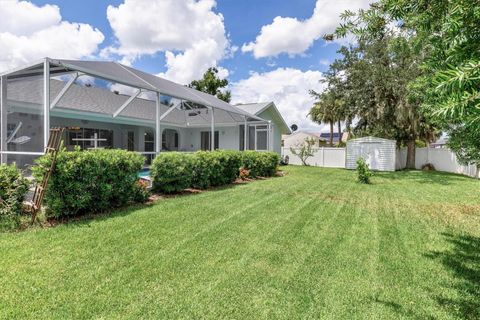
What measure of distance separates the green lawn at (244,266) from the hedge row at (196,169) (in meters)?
1.79

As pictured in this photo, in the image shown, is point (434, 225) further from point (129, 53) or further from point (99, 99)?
point (129, 53)

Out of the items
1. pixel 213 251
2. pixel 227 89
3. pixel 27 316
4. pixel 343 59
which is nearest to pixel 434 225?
pixel 213 251

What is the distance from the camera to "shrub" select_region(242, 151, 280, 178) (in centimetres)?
1337

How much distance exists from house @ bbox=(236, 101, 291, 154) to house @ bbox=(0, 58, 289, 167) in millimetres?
104

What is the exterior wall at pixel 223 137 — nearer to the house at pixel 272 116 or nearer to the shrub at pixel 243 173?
the house at pixel 272 116

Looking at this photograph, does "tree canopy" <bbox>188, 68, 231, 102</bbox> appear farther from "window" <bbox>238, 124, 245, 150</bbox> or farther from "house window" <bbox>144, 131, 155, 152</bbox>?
"house window" <bbox>144, 131, 155, 152</bbox>

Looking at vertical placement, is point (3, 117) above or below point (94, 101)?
below

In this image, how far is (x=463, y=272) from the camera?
3896 mm

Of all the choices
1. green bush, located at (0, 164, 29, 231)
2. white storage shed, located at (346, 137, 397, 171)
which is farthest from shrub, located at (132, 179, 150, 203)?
white storage shed, located at (346, 137, 397, 171)

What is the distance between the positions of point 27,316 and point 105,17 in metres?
13.5

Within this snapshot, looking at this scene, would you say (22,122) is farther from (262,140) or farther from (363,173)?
(262,140)

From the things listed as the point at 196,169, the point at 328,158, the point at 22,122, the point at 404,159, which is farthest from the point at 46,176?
the point at 404,159

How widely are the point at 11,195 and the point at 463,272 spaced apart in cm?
797

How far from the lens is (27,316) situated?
272 cm
